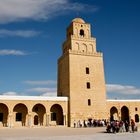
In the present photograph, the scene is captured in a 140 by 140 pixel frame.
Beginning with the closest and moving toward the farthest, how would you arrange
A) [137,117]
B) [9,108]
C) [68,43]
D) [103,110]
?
[9,108] → [103,110] → [68,43] → [137,117]

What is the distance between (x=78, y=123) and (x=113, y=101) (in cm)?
733

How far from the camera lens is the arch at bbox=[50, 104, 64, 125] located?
33.7 metres

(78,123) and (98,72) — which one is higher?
(98,72)

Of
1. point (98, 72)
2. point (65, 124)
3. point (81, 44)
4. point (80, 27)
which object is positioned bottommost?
point (65, 124)

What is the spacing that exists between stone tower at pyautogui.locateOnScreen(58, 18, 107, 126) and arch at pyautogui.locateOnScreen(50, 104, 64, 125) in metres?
1.72

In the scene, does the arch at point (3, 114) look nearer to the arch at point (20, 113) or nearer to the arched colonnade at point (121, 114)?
the arch at point (20, 113)

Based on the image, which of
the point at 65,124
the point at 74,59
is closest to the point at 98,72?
the point at 74,59

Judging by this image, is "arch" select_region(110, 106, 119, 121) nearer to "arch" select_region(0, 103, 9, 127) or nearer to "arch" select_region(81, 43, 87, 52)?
"arch" select_region(81, 43, 87, 52)

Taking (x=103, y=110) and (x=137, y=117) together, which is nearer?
(x=103, y=110)

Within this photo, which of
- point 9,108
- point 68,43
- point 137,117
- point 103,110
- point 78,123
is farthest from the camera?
point 137,117

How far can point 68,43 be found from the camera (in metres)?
36.5

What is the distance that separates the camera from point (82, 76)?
34.2m

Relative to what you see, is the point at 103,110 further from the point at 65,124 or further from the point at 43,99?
the point at 43,99

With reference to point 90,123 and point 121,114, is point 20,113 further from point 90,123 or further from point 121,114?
point 121,114
